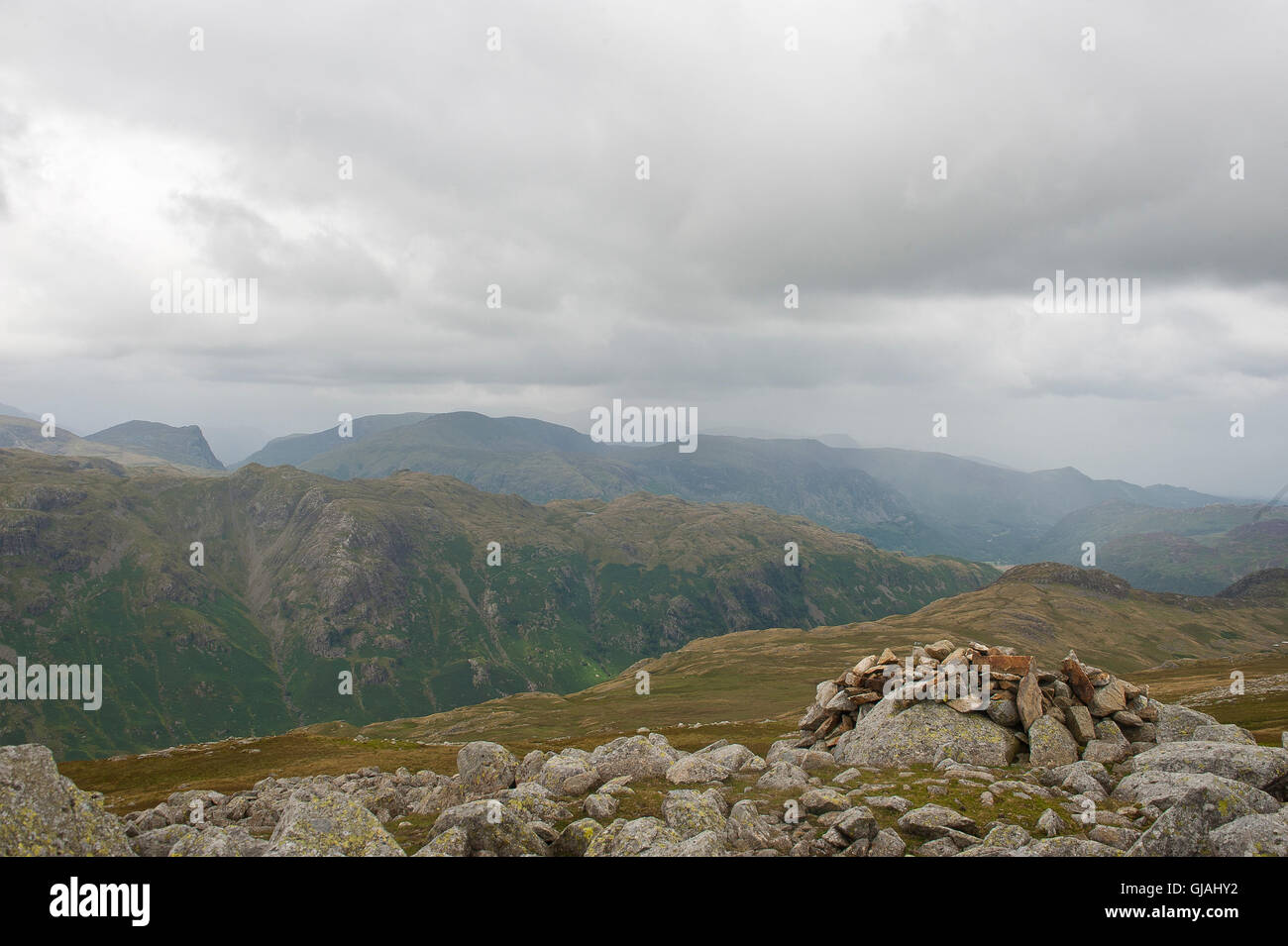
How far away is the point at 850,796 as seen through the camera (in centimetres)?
2873

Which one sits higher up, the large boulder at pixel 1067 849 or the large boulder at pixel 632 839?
the large boulder at pixel 1067 849

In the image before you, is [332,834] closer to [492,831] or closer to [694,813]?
[492,831]

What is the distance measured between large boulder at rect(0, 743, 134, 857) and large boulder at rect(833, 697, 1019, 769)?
36.1m

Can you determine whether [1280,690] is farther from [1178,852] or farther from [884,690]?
[1178,852]

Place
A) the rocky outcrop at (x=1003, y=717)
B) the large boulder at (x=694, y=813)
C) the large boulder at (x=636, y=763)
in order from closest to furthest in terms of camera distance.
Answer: the large boulder at (x=694, y=813) < the large boulder at (x=636, y=763) < the rocky outcrop at (x=1003, y=717)

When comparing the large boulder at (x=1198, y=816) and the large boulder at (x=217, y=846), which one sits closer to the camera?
the large boulder at (x=1198, y=816)

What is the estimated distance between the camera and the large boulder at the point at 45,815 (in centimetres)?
1819

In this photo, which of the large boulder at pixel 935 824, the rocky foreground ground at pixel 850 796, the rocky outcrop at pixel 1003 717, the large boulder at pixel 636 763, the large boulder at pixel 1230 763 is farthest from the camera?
the rocky outcrop at pixel 1003 717

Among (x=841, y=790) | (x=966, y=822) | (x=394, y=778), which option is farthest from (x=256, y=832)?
(x=966, y=822)

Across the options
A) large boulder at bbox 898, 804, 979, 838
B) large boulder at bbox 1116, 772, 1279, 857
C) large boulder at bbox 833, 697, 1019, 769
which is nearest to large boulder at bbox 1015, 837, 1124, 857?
large boulder at bbox 1116, 772, 1279, 857

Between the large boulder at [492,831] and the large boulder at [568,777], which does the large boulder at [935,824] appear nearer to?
the large boulder at [492,831]

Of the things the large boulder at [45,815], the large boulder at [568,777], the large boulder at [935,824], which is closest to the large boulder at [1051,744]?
→ the large boulder at [935,824]

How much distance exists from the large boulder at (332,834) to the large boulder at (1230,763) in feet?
111
